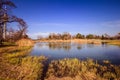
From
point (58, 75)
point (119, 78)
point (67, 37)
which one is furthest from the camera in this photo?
point (67, 37)

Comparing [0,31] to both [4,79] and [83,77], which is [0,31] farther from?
[83,77]

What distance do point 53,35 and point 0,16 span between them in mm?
95450

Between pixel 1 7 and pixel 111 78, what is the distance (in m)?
9.87

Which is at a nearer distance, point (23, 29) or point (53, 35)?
point (23, 29)

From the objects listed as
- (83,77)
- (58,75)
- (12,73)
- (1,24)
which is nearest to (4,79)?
(12,73)

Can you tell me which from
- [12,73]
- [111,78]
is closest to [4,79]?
[12,73]

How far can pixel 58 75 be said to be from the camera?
32.0 ft

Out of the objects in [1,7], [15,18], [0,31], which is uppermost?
[1,7]

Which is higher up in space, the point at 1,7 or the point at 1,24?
the point at 1,7

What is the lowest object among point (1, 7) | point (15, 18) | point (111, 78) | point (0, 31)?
point (111, 78)

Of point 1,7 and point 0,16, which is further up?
point 1,7

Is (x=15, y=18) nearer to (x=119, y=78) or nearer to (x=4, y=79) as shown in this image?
(x=4, y=79)

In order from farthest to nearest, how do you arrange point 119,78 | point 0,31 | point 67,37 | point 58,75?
point 67,37
point 0,31
point 58,75
point 119,78

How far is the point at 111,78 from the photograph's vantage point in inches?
352
